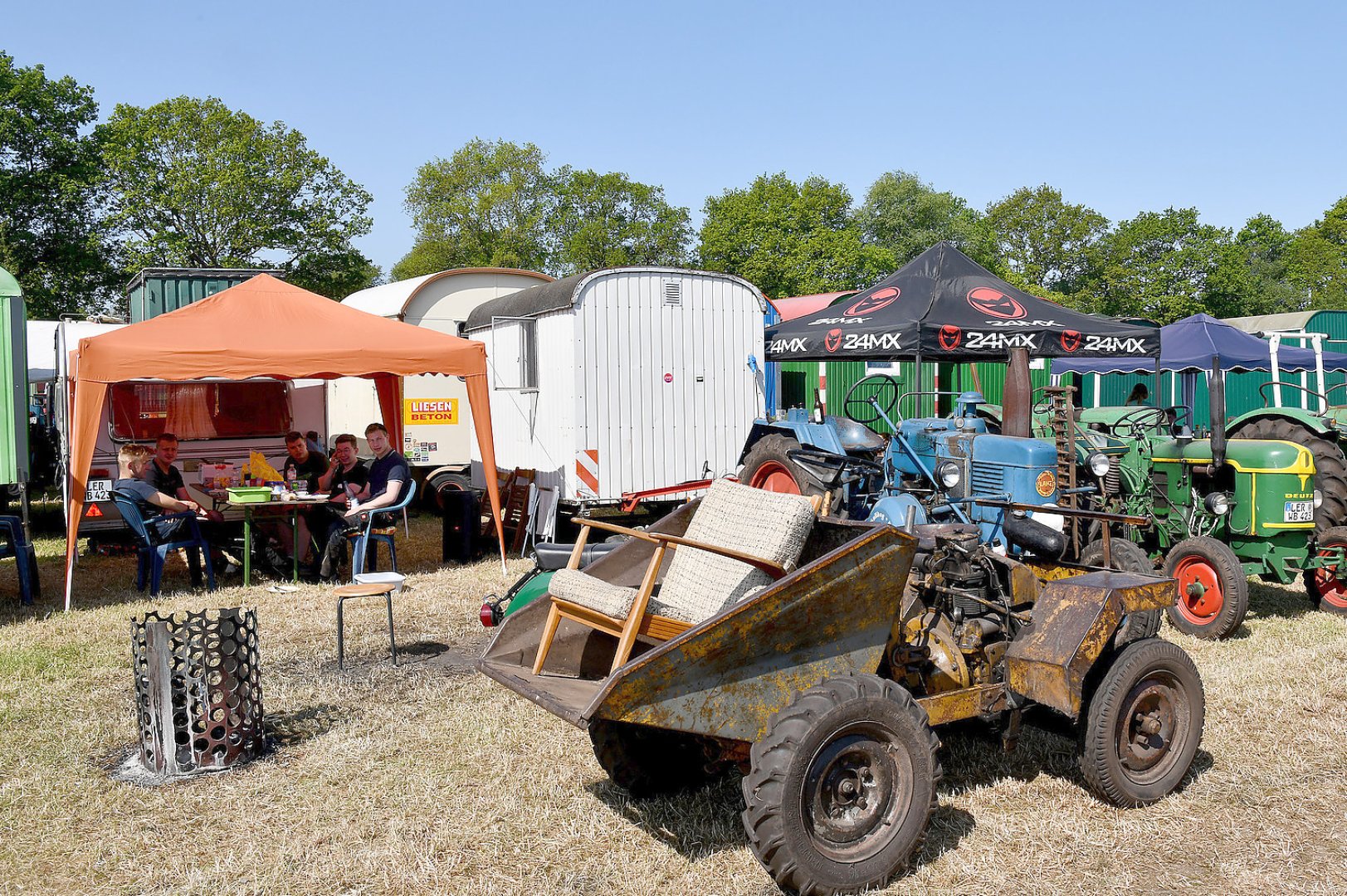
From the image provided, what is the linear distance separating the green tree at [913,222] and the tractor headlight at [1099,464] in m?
48.9

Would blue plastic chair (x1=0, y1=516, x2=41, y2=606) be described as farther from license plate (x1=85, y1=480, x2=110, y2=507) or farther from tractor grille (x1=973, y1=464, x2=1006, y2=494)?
tractor grille (x1=973, y1=464, x2=1006, y2=494)

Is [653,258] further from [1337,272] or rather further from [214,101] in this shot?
[1337,272]

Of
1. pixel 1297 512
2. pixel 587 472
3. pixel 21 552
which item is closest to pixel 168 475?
pixel 21 552

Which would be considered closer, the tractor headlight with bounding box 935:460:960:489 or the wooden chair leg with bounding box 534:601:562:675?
the wooden chair leg with bounding box 534:601:562:675

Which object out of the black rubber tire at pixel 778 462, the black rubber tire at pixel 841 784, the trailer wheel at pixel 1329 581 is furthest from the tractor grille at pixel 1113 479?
the black rubber tire at pixel 841 784

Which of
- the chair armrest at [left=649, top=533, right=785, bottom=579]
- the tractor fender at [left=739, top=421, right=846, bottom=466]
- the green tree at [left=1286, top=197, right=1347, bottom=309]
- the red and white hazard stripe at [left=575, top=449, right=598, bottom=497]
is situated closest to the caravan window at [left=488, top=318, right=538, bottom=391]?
the red and white hazard stripe at [left=575, top=449, right=598, bottom=497]

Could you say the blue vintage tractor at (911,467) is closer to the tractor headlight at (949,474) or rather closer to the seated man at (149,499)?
the tractor headlight at (949,474)

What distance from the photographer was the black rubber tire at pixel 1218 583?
6.75 m

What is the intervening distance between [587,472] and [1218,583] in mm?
5617

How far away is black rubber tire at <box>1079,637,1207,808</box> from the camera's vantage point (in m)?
4.04

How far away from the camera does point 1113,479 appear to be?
25.9 feet

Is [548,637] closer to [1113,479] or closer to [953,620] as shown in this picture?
[953,620]

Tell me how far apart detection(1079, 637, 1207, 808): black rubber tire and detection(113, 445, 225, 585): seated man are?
7279mm

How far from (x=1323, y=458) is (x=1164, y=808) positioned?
4.76 metres
